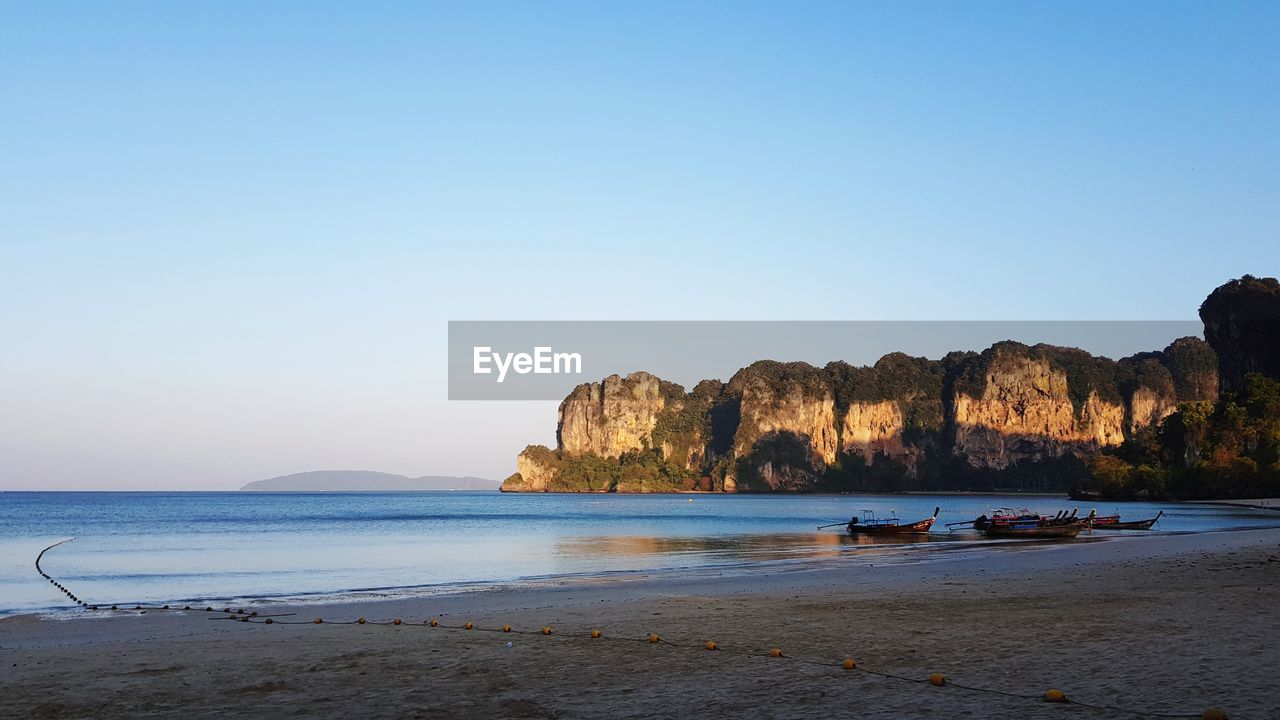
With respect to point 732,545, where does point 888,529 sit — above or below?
above

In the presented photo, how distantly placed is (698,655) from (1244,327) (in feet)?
580

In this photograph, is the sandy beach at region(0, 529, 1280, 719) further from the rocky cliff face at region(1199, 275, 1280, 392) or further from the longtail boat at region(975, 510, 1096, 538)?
the rocky cliff face at region(1199, 275, 1280, 392)

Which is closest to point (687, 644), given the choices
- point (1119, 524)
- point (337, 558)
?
point (337, 558)

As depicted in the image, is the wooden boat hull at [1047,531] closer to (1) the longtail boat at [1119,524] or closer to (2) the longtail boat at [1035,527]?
(2) the longtail boat at [1035,527]

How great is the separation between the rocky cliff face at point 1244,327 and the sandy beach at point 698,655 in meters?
156

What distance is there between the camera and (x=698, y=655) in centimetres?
1236

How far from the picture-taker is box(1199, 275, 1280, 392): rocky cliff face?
155 metres

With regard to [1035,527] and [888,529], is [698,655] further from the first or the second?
[888,529]

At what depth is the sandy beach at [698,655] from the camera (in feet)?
30.6

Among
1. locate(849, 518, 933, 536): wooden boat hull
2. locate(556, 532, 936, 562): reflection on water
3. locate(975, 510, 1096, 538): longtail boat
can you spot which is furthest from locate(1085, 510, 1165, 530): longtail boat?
locate(556, 532, 936, 562): reflection on water

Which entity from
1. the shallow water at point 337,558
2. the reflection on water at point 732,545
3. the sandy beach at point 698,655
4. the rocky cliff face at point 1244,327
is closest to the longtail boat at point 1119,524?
the shallow water at point 337,558

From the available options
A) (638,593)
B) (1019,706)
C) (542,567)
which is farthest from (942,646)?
(542,567)

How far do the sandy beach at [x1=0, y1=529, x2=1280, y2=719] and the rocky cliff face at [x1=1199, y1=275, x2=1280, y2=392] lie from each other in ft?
512

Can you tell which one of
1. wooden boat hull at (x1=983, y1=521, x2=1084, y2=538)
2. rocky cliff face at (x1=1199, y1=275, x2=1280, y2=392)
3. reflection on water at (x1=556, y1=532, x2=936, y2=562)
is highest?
rocky cliff face at (x1=1199, y1=275, x2=1280, y2=392)
